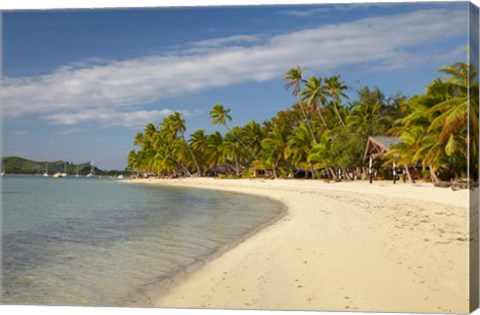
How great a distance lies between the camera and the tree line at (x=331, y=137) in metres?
4.96

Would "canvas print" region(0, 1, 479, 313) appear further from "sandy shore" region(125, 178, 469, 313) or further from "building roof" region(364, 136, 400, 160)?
"building roof" region(364, 136, 400, 160)

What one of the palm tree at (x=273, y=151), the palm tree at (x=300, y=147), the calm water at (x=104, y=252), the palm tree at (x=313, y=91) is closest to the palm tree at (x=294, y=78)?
the palm tree at (x=313, y=91)

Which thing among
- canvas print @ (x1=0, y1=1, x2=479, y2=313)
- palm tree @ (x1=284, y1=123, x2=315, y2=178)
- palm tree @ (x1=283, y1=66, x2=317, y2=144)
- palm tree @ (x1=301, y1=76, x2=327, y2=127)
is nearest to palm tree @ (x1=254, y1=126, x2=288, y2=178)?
palm tree @ (x1=284, y1=123, x2=315, y2=178)

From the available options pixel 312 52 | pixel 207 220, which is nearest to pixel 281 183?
pixel 207 220

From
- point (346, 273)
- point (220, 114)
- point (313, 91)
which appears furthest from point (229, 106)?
point (313, 91)

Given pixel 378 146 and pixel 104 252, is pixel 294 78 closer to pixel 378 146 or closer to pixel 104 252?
pixel 104 252

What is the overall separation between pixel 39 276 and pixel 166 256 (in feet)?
5.20

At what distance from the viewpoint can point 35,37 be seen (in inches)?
180

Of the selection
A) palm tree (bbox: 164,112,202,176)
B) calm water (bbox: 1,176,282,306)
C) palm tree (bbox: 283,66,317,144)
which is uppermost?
palm tree (bbox: 283,66,317,144)

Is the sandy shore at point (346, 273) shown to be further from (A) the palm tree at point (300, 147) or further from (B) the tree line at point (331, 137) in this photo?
(A) the palm tree at point (300, 147)

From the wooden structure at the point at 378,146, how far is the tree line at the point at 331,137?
0.39 metres

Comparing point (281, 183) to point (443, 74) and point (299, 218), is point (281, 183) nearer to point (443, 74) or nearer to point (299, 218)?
point (299, 218)

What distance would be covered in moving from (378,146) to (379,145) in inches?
26.5

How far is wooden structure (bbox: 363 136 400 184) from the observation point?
63.1 ft
